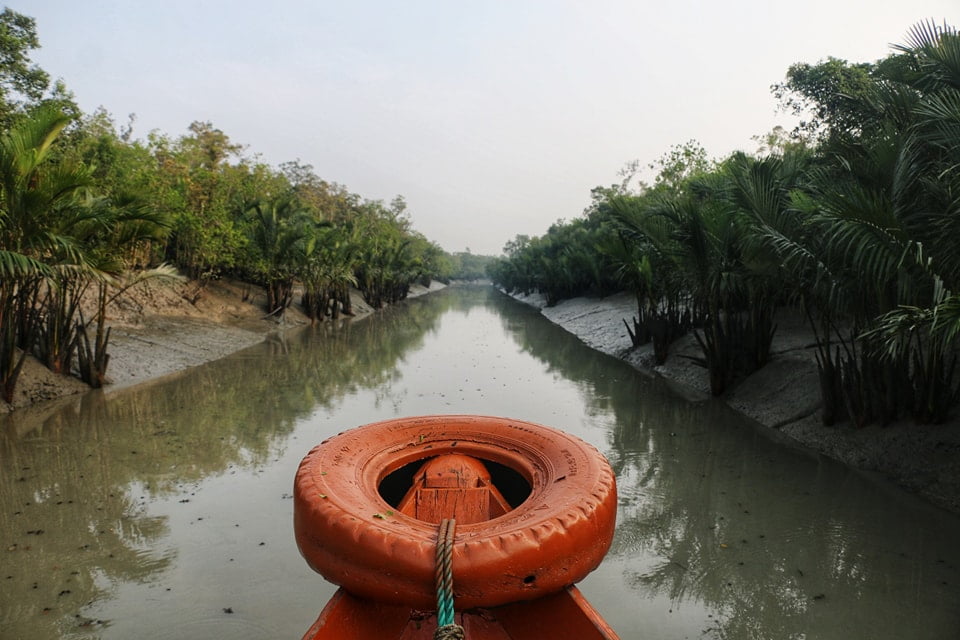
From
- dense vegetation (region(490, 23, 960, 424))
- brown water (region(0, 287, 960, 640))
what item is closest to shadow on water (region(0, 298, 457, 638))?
brown water (region(0, 287, 960, 640))

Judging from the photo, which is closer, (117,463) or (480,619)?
(480,619)

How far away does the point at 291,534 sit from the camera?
3.85m

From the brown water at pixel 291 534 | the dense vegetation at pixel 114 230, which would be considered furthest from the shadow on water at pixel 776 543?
the dense vegetation at pixel 114 230

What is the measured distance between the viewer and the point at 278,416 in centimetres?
713

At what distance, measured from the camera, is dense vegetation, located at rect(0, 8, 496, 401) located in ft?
19.2

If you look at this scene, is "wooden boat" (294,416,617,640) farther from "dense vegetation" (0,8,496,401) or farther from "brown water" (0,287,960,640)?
"dense vegetation" (0,8,496,401)

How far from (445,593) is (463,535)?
0.23m

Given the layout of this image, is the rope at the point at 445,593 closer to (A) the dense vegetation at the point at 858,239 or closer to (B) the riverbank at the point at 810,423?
(A) the dense vegetation at the point at 858,239

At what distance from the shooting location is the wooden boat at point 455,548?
192cm

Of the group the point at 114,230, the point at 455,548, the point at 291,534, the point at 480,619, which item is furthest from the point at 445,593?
the point at 114,230

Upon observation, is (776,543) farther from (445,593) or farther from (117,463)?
(117,463)

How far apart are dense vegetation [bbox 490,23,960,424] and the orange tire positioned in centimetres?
230

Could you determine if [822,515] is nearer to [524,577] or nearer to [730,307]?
[524,577]

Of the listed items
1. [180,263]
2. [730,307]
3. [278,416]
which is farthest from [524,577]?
[180,263]
